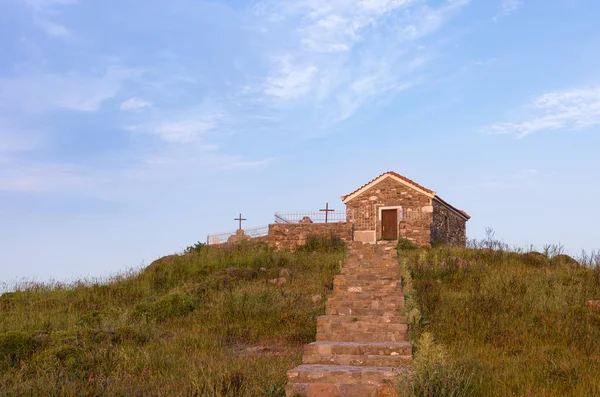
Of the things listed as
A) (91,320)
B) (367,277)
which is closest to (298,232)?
(367,277)

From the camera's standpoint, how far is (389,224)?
27.1 meters

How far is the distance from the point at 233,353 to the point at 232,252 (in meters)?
12.2

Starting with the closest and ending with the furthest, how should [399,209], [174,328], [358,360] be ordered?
[358,360], [174,328], [399,209]

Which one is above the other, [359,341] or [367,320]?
[367,320]

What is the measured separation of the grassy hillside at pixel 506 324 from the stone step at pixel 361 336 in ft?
1.20

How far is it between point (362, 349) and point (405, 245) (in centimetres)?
1582

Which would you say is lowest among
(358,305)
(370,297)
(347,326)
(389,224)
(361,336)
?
(361,336)

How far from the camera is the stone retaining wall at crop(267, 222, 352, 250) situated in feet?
84.0

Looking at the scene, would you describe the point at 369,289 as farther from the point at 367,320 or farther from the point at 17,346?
the point at 17,346

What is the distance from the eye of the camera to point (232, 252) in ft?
73.7

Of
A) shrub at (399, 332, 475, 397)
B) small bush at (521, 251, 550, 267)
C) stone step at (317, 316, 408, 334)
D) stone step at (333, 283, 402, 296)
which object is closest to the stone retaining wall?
small bush at (521, 251, 550, 267)

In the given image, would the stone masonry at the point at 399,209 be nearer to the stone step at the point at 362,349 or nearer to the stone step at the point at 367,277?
the stone step at the point at 367,277

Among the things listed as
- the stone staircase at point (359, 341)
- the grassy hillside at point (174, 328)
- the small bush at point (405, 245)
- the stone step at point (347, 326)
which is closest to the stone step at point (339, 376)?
the stone staircase at point (359, 341)

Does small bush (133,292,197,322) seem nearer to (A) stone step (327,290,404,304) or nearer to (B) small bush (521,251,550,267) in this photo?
(A) stone step (327,290,404,304)
